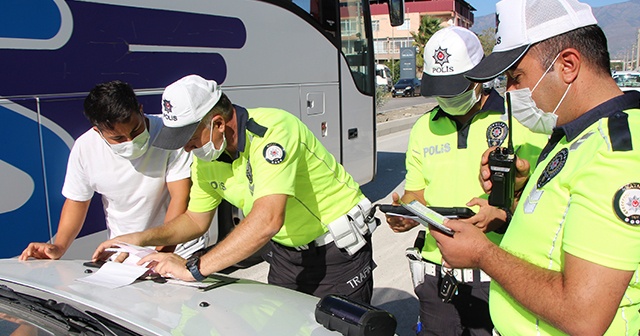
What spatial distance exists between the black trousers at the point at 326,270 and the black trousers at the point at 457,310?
30cm

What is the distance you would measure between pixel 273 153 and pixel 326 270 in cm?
69

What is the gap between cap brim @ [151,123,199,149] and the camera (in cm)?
210

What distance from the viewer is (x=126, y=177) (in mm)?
2758

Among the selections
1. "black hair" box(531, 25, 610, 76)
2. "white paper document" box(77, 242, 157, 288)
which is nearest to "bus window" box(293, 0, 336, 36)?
"white paper document" box(77, 242, 157, 288)

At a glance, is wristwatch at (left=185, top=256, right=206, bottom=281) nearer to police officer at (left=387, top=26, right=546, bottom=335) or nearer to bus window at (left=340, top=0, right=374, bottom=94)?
police officer at (left=387, top=26, right=546, bottom=335)

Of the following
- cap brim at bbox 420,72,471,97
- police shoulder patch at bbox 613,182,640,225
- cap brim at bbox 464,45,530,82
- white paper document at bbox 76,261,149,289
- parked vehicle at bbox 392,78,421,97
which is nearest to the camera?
police shoulder patch at bbox 613,182,640,225

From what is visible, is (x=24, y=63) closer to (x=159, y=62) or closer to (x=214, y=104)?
(x=159, y=62)

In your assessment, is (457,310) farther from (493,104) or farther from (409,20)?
(409,20)

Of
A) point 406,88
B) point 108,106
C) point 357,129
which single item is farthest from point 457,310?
point 406,88

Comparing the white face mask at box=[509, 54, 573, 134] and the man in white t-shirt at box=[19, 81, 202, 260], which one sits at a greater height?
the white face mask at box=[509, 54, 573, 134]

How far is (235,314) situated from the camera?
1.75 m

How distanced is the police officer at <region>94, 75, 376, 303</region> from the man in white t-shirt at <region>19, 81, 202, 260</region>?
29 centimetres

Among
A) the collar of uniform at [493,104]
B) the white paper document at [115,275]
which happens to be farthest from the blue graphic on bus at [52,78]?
the collar of uniform at [493,104]

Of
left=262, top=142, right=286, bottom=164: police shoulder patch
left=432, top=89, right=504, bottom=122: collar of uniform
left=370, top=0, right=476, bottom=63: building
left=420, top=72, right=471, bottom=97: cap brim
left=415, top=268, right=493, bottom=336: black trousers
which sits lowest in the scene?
left=415, top=268, right=493, bottom=336: black trousers
